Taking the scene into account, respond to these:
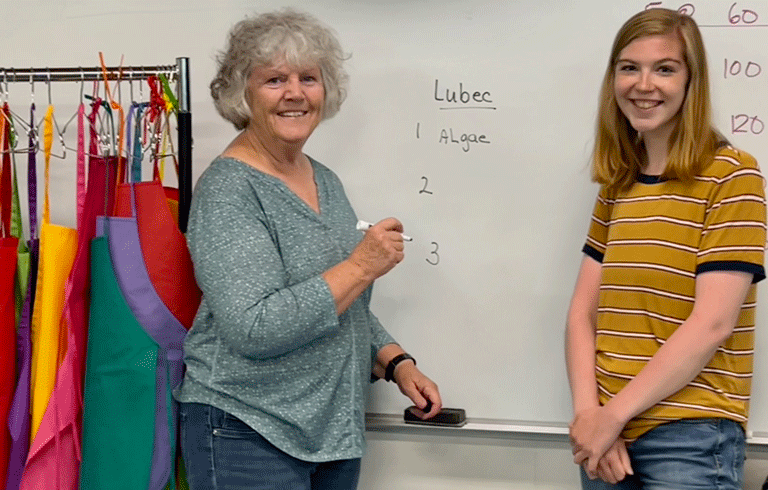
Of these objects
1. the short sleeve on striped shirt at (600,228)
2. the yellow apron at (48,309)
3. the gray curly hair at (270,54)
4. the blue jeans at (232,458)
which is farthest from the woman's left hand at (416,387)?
the yellow apron at (48,309)

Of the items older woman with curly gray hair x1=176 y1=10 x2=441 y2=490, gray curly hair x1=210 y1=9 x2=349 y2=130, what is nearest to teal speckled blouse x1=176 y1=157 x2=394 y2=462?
older woman with curly gray hair x1=176 y1=10 x2=441 y2=490

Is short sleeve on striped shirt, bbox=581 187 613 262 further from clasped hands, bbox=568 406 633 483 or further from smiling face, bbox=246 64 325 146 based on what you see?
smiling face, bbox=246 64 325 146

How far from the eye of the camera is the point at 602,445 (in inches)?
48.8

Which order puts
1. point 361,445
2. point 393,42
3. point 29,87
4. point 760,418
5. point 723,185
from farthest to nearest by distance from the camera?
point 29,87 < point 393,42 < point 760,418 < point 361,445 < point 723,185

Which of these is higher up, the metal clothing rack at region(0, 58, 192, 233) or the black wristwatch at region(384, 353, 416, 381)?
the metal clothing rack at region(0, 58, 192, 233)

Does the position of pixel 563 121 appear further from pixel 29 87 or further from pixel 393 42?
pixel 29 87

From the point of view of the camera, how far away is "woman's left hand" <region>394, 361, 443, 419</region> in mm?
1480

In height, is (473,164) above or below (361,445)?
above

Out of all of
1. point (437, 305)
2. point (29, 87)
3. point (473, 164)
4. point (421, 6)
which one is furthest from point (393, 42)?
point (29, 87)

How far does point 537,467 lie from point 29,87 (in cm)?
124

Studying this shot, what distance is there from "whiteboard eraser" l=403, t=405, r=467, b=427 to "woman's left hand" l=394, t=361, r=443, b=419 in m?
0.07

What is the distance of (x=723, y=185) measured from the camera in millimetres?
1189

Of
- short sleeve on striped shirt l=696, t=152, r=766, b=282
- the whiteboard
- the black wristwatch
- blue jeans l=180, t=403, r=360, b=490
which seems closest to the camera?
short sleeve on striped shirt l=696, t=152, r=766, b=282

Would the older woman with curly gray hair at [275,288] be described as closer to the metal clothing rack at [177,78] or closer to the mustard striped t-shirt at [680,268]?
the metal clothing rack at [177,78]
